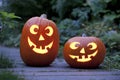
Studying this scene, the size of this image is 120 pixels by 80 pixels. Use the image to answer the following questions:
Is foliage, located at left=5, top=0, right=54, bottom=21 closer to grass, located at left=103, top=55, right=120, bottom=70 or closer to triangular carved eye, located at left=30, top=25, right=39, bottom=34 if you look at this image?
grass, located at left=103, top=55, right=120, bottom=70

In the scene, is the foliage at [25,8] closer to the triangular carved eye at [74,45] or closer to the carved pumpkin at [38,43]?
the carved pumpkin at [38,43]

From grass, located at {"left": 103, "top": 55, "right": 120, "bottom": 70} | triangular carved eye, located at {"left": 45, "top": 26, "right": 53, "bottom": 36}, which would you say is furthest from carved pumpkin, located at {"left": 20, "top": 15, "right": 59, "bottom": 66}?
grass, located at {"left": 103, "top": 55, "right": 120, "bottom": 70}

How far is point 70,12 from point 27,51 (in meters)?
6.22

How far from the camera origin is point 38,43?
20.0ft

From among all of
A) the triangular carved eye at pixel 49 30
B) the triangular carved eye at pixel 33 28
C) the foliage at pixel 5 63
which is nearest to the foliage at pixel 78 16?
the triangular carved eye at pixel 49 30

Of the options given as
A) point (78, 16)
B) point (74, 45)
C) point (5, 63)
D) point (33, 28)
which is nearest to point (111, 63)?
point (74, 45)

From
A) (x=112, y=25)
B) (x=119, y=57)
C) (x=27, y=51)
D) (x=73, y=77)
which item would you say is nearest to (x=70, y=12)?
(x=112, y=25)

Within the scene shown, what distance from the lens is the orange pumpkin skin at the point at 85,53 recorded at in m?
6.06

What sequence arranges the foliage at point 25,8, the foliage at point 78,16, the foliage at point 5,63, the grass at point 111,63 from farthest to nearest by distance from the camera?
the foliage at point 25,8
the foliage at point 78,16
the grass at point 111,63
the foliage at point 5,63

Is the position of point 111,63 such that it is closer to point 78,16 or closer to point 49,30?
point 49,30

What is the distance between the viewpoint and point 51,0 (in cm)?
1284

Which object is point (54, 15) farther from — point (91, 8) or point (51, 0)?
point (91, 8)

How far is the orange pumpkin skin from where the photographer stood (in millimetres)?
6059

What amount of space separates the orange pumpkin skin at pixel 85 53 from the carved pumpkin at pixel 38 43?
1.02 ft
